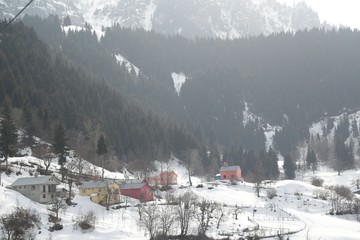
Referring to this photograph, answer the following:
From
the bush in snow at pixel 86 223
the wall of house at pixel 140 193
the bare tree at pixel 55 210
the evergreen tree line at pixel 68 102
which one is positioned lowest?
the bush in snow at pixel 86 223

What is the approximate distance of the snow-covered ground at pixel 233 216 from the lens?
67562 mm

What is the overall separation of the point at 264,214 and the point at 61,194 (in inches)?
1651

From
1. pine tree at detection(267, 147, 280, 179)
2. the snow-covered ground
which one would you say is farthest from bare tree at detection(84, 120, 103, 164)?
pine tree at detection(267, 147, 280, 179)

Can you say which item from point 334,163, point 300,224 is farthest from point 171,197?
point 334,163

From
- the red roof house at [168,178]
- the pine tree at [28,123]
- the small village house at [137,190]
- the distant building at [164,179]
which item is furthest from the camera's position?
the red roof house at [168,178]

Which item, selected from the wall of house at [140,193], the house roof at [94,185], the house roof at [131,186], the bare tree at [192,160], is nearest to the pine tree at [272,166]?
the bare tree at [192,160]

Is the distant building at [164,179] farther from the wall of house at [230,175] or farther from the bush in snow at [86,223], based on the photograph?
the bush in snow at [86,223]

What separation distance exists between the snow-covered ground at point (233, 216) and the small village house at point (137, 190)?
9.02 m

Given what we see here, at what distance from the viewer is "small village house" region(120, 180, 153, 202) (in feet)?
320

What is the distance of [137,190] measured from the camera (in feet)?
324

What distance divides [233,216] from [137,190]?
2386 centimetres

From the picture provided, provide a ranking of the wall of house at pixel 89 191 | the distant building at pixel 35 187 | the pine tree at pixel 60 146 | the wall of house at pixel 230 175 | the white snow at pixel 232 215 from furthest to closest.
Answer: the wall of house at pixel 230 175, the pine tree at pixel 60 146, the wall of house at pixel 89 191, the distant building at pixel 35 187, the white snow at pixel 232 215

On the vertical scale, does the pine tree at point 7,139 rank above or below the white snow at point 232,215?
above

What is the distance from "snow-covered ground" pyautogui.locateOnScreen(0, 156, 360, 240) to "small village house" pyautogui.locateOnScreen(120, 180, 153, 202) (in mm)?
9015
